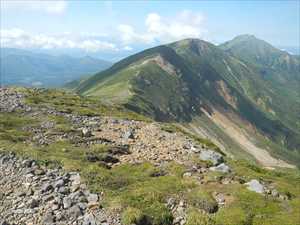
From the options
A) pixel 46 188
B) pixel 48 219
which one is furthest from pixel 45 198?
pixel 48 219

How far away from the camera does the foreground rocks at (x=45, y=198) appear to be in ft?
73.5

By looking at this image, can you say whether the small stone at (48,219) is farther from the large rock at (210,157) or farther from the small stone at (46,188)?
the large rock at (210,157)

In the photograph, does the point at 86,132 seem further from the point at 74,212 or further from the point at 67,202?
the point at 74,212

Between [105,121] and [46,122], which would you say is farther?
[105,121]

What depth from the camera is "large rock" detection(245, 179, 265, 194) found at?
29.2 meters

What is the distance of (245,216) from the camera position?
2441cm

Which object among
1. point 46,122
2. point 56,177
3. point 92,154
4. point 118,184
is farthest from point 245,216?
point 46,122

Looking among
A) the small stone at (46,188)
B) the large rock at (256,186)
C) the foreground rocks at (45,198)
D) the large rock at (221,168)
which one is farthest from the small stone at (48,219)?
the large rock at (221,168)

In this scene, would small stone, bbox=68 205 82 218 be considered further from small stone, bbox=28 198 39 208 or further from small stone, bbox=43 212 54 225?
small stone, bbox=28 198 39 208

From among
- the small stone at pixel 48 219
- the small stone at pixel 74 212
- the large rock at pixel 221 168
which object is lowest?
the small stone at pixel 48 219

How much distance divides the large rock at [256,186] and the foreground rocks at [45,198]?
438 inches

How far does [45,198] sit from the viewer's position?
24203mm

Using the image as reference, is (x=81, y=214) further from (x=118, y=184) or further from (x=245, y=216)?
(x=245, y=216)

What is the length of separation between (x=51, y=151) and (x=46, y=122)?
13265 millimetres
